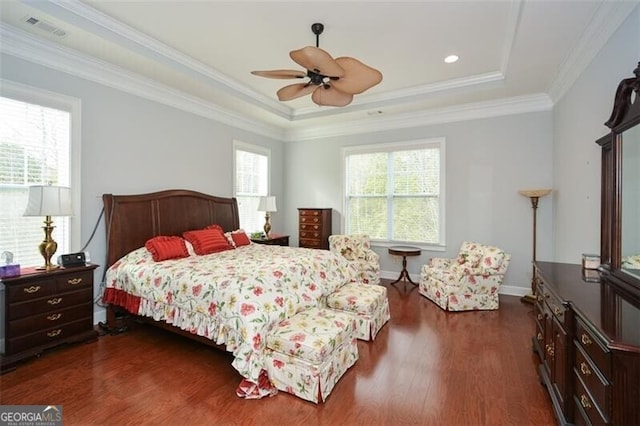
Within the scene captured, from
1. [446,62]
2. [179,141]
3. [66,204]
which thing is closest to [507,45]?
[446,62]

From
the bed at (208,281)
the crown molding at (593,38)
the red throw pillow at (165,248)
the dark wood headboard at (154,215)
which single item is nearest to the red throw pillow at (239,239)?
the bed at (208,281)

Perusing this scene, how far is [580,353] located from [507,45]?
310 cm

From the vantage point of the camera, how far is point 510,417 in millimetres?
2008

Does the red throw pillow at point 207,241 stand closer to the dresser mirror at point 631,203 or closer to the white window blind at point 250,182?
the white window blind at point 250,182

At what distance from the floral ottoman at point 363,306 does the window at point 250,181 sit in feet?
9.52

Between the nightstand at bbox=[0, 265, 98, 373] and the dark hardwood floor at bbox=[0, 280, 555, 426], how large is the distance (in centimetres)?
14

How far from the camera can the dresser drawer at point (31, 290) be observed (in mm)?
2527

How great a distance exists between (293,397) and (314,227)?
12.3ft

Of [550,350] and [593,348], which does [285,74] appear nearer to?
[593,348]

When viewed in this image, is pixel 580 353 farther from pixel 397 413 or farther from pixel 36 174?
pixel 36 174

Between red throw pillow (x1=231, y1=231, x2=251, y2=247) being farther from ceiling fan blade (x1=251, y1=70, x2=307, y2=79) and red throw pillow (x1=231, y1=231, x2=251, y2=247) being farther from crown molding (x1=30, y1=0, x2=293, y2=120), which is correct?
ceiling fan blade (x1=251, y1=70, x2=307, y2=79)

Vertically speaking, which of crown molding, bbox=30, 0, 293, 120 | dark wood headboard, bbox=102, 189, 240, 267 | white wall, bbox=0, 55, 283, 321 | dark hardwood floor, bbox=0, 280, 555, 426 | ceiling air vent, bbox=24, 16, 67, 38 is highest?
crown molding, bbox=30, 0, 293, 120

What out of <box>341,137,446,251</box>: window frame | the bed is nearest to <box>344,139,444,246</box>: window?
<box>341,137,446,251</box>: window frame

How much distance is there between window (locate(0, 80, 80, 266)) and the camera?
287 centimetres
